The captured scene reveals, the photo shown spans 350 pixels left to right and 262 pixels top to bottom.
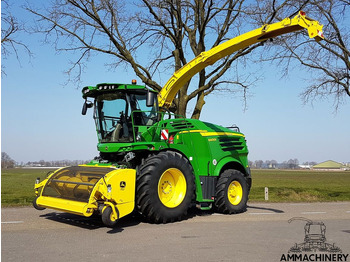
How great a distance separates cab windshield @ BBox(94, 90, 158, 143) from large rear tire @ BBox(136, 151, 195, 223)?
1085mm

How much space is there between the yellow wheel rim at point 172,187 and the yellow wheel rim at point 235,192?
7.18ft

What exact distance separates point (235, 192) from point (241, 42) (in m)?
4.38

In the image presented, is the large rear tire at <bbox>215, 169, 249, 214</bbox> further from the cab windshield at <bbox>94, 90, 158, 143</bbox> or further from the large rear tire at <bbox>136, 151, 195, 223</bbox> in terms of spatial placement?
the cab windshield at <bbox>94, 90, 158, 143</bbox>

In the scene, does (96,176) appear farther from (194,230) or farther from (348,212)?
(348,212)

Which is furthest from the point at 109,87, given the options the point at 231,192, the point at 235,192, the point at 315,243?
the point at 315,243

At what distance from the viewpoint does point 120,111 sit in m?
9.65

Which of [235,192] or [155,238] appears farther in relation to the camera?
[235,192]

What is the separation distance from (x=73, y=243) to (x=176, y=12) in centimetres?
1362

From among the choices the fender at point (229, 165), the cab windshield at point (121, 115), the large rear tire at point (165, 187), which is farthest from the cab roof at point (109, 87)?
the fender at point (229, 165)

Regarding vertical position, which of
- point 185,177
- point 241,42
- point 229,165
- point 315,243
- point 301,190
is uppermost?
point 241,42

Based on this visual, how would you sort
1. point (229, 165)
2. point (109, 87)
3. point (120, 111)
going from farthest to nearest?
point (229, 165) < point (120, 111) < point (109, 87)

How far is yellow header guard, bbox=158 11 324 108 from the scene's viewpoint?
9.68m

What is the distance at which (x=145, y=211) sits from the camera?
8.27m

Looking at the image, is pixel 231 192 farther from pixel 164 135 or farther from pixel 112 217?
pixel 112 217
